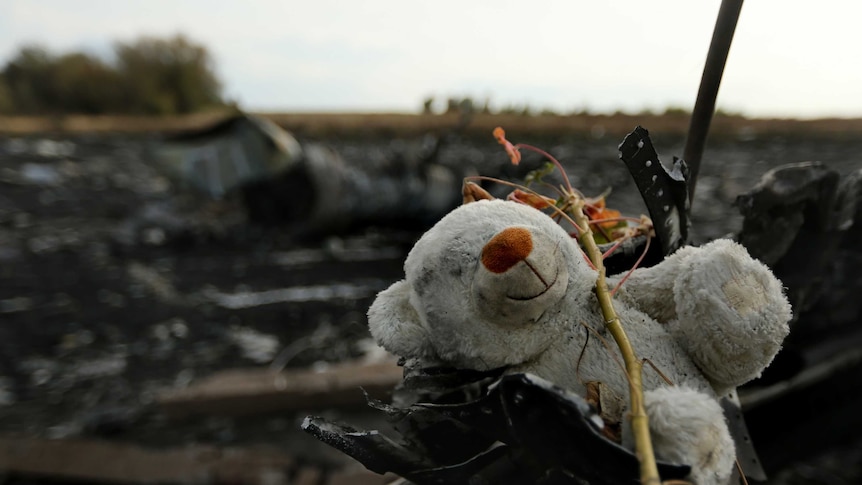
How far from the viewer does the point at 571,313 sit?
0.44m

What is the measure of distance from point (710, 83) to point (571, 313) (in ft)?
0.85

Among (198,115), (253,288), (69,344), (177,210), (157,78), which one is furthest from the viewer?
(157,78)

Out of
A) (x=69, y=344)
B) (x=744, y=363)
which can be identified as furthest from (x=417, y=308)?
(x=69, y=344)

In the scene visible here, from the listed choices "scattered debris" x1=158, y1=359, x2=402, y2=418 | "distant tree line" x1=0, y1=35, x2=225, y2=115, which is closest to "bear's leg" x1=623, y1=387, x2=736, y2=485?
"scattered debris" x1=158, y1=359, x2=402, y2=418

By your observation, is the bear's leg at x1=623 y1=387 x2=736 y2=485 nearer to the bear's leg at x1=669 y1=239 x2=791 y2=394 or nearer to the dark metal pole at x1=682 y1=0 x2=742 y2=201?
the bear's leg at x1=669 y1=239 x2=791 y2=394

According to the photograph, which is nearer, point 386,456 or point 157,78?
point 386,456

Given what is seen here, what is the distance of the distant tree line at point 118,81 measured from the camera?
8.56 metres

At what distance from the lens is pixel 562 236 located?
1.41 ft

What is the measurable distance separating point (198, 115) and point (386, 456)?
8.72 meters

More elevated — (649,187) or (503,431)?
(649,187)

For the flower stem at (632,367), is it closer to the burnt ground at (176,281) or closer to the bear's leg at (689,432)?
the bear's leg at (689,432)

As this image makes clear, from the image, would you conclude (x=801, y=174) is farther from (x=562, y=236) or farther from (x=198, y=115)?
(x=198, y=115)

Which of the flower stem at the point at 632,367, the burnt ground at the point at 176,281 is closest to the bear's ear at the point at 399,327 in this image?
the flower stem at the point at 632,367

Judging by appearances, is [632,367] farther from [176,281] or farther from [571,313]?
[176,281]
